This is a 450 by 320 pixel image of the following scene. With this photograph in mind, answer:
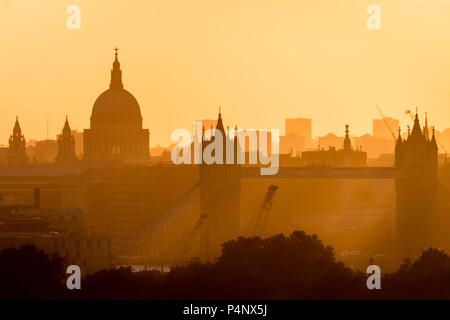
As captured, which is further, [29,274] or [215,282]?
[29,274]

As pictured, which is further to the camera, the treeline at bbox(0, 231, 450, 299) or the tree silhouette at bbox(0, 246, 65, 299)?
the tree silhouette at bbox(0, 246, 65, 299)

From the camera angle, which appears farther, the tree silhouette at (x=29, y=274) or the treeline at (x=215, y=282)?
the tree silhouette at (x=29, y=274)

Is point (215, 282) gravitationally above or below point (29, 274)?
below

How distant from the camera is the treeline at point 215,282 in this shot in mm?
169375

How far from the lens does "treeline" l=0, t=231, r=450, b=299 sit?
169 metres

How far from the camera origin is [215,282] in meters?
175
